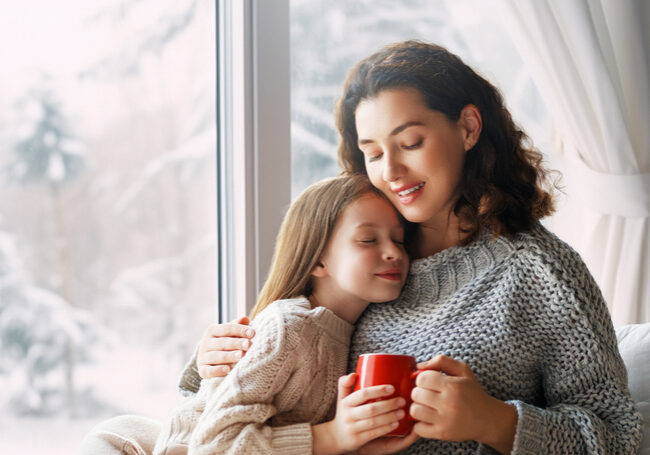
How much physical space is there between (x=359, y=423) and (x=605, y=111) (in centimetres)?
135

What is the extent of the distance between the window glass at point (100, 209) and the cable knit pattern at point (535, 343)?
2.36 feet

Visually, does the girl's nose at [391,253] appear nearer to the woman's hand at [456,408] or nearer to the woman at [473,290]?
the woman at [473,290]

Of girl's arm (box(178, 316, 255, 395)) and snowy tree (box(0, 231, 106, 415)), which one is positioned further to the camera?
snowy tree (box(0, 231, 106, 415))

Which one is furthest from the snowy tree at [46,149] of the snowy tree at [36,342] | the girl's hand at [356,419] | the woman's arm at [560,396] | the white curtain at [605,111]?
the white curtain at [605,111]

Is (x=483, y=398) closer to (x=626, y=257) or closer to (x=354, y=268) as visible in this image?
(x=354, y=268)

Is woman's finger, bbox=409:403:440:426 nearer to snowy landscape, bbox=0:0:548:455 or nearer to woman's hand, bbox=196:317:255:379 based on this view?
woman's hand, bbox=196:317:255:379

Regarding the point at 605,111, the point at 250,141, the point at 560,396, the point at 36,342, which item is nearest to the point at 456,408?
the point at 560,396

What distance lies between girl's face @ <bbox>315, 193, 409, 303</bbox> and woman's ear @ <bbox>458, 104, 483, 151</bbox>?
19 centimetres

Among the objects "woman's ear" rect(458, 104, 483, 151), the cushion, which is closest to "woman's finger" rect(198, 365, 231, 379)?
"woman's ear" rect(458, 104, 483, 151)

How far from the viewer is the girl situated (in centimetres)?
118

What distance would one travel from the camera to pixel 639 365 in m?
1.44

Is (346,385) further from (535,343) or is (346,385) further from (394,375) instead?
(535,343)

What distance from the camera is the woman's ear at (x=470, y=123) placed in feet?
4.55

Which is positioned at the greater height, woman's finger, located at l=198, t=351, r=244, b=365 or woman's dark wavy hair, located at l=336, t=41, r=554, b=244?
woman's dark wavy hair, located at l=336, t=41, r=554, b=244
